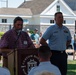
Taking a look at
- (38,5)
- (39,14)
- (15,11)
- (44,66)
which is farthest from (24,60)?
(38,5)

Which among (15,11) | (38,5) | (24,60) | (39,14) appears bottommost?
(24,60)

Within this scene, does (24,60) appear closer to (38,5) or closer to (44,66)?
(44,66)

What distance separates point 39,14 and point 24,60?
55.1 meters

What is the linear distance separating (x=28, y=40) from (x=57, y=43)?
62 cm

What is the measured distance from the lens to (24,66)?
7074 millimetres

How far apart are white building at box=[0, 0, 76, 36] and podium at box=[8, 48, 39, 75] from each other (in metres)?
51.0

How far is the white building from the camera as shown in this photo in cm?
6075

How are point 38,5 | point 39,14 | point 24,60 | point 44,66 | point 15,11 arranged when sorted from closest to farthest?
point 44,66, point 24,60, point 39,14, point 15,11, point 38,5

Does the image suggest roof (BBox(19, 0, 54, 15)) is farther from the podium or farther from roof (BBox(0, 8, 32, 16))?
the podium

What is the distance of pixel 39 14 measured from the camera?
62094mm

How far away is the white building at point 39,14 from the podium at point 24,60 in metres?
51.0

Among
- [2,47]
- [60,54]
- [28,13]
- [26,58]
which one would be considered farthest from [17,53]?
[28,13]

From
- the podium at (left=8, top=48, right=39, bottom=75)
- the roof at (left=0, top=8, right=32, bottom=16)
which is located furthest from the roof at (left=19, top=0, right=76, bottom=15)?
the podium at (left=8, top=48, right=39, bottom=75)

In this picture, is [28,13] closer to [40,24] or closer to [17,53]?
[40,24]
